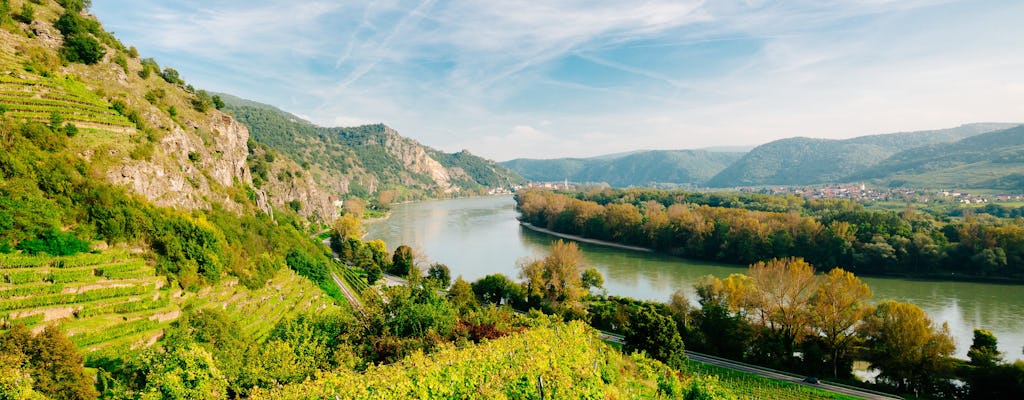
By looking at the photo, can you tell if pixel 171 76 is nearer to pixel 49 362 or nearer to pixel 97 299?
pixel 97 299

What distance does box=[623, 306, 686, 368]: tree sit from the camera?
2064 cm

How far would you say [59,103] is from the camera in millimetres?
22438

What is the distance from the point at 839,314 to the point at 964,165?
6390 inches

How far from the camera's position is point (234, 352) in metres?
13.8

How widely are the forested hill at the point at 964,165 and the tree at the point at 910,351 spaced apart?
11612cm

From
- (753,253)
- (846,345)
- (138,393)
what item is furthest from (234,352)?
(753,253)

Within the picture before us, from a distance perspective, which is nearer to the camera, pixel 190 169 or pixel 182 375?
pixel 182 375

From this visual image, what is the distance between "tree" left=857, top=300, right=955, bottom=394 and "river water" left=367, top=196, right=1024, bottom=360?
22.3 ft

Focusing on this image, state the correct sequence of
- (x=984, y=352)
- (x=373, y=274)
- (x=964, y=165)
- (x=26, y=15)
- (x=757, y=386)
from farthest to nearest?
(x=964, y=165) → (x=373, y=274) → (x=26, y=15) → (x=757, y=386) → (x=984, y=352)

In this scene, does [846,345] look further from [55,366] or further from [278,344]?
[55,366]

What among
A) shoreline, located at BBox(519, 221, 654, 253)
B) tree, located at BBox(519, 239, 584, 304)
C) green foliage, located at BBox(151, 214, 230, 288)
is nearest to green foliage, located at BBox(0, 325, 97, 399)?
green foliage, located at BBox(151, 214, 230, 288)

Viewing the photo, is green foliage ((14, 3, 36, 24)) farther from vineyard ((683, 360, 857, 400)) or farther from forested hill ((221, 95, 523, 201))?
forested hill ((221, 95, 523, 201))

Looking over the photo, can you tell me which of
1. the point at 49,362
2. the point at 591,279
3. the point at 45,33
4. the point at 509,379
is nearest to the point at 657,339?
the point at 509,379

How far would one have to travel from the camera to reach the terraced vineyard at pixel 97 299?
13.3 meters
